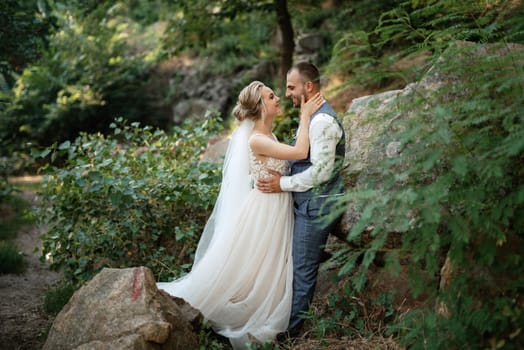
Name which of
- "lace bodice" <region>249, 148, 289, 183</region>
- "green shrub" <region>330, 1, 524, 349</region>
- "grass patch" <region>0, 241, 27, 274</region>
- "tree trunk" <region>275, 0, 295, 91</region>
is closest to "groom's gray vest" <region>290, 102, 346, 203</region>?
"lace bodice" <region>249, 148, 289, 183</region>

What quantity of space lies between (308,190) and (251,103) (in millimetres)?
874

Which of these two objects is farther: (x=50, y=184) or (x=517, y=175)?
(x=50, y=184)

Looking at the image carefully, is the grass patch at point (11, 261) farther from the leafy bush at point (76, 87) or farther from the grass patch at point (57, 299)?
the leafy bush at point (76, 87)

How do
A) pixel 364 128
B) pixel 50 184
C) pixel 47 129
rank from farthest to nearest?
pixel 47 129 → pixel 50 184 → pixel 364 128

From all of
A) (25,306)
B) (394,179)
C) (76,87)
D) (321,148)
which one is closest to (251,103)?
(321,148)

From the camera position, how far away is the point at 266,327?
165 inches

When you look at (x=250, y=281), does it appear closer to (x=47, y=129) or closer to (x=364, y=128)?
(x=364, y=128)

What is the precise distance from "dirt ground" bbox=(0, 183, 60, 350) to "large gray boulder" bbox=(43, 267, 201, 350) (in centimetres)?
112

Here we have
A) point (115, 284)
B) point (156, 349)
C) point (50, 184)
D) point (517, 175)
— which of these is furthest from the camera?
point (50, 184)

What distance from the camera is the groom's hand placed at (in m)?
4.37

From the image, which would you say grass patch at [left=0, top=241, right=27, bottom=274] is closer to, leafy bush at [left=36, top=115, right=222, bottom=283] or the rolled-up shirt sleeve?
leafy bush at [left=36, top=115, right=222, bottom=283]

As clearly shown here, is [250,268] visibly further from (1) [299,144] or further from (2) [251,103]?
(2) [251,103]

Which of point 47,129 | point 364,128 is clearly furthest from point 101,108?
point 364,128

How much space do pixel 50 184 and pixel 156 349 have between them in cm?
271
